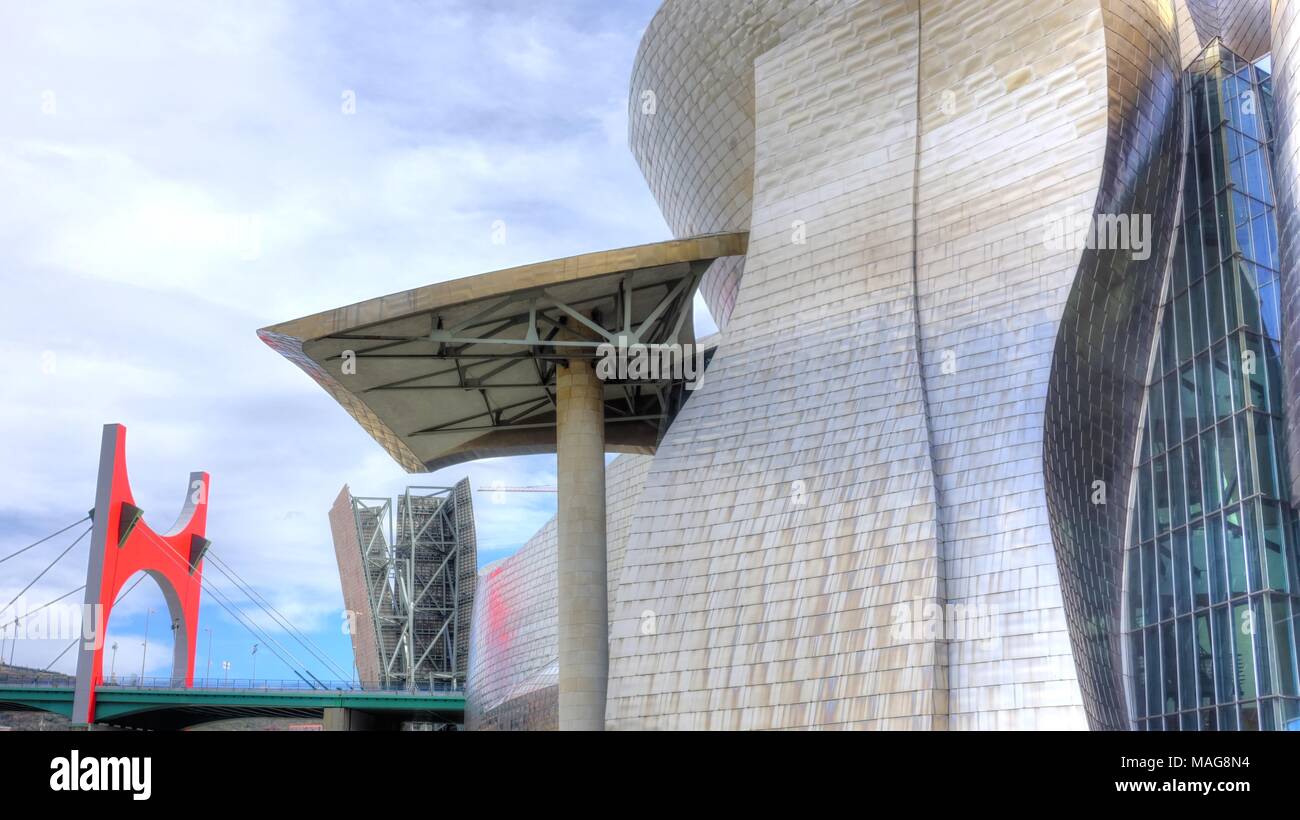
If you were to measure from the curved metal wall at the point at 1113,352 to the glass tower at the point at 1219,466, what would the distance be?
45 cm

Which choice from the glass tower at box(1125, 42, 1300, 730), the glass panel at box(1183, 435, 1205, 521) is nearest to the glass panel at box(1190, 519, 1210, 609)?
the glass tower at box(1125, 42, 1300, 730)

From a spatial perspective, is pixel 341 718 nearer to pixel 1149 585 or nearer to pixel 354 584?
pixel 354 584

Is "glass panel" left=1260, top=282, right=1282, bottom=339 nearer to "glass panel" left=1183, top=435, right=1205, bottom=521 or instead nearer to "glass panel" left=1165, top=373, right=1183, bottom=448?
"glass panel" left=1165, top=373, right=1183, bottom=448

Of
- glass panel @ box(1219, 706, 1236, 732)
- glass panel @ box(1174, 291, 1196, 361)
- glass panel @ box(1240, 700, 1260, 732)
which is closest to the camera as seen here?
glass panel @ box(1240, 700, 1260, 732)

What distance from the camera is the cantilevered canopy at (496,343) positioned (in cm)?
2458

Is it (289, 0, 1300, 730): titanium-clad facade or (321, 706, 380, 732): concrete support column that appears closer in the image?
(289, 0, 1300, 730): titanium-clad facade

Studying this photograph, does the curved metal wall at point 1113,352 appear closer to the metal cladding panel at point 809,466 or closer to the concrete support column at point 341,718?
the metal cladding panel at point 809,466

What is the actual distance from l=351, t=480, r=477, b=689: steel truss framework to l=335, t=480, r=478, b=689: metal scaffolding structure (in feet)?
0.19

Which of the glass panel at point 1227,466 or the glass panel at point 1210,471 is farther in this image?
the glass panel at point 1210,471

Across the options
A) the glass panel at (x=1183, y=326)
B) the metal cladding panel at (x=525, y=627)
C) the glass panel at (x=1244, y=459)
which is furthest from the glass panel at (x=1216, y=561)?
the metal cladding panel at (x=525, y=627)

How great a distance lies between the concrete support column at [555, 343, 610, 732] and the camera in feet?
81.0
